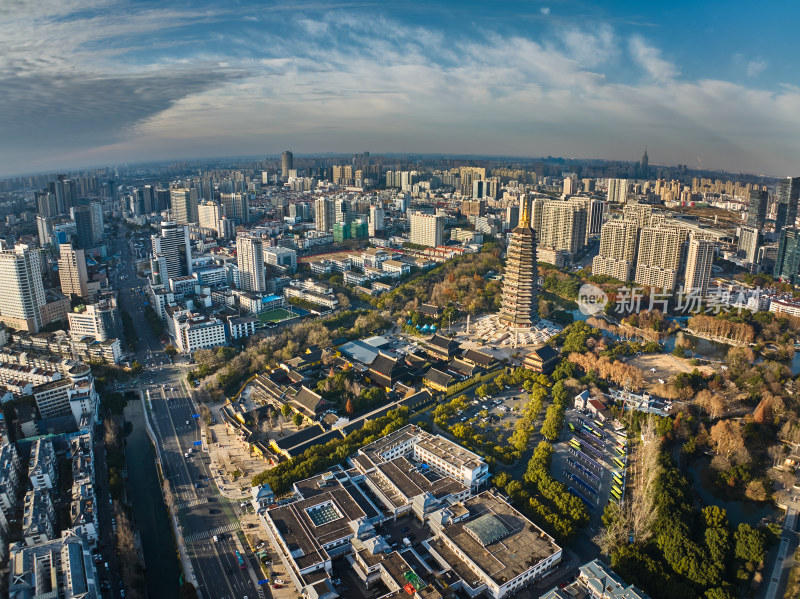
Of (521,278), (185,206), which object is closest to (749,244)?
(521,278)

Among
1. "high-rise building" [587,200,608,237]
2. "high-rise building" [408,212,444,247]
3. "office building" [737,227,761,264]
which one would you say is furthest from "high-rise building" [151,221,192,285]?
"office building" [737,227,761,264]

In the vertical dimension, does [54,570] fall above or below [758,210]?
below

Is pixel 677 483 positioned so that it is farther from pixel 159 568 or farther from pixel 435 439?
pixel 159 568

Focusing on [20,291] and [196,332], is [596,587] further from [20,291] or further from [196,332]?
[20,291]

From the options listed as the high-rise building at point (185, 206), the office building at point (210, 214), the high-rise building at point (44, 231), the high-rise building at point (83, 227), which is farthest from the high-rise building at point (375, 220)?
the high-rise building at point (44, 231)

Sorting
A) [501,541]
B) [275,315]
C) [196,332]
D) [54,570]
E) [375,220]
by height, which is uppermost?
[375,220]

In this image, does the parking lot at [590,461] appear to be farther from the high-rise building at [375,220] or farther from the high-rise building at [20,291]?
the high-rise building at [375,220]

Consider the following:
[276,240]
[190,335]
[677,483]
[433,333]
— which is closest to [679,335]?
[433,333]
